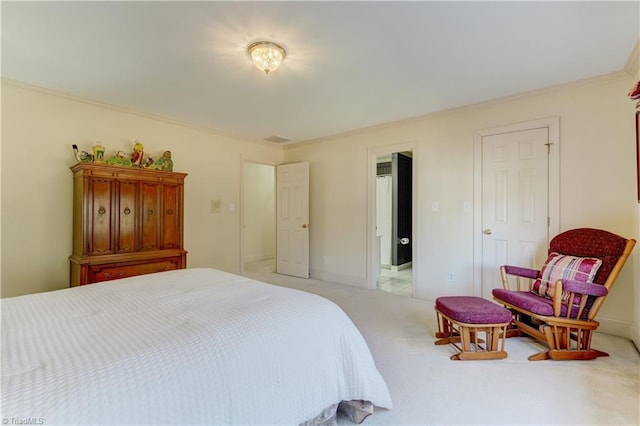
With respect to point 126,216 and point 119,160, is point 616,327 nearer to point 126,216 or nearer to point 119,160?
point 126,216

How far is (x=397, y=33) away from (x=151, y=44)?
182 cm

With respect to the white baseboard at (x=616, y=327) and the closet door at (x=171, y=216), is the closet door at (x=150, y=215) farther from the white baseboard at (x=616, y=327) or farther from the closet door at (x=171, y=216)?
the white baseboard at (x=616, y=327)

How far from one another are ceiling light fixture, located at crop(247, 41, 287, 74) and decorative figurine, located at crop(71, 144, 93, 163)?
85.4 inches

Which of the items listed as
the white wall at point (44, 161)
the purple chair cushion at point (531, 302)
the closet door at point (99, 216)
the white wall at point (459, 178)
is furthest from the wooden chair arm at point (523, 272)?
the white wall at point (44, 161)

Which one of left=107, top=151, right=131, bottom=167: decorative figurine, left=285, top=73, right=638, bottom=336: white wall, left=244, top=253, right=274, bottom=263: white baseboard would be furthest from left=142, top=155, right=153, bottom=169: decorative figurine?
left=244, top=253, right=274, bottom=263: white baseboard

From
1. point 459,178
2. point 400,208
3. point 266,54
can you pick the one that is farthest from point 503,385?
point 400,208

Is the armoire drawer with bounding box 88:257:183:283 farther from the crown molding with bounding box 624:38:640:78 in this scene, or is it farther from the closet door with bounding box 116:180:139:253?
the crown molding with bounding box 624:38:640:78

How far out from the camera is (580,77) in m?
2.71

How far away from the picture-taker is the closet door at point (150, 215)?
10.8ft

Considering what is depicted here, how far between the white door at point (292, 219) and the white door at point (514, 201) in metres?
2.69

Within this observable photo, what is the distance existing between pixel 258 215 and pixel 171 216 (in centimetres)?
360

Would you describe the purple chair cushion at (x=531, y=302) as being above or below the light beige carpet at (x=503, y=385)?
above

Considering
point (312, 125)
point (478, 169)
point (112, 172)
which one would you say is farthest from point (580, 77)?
point (112, 172)

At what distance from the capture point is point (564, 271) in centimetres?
243
